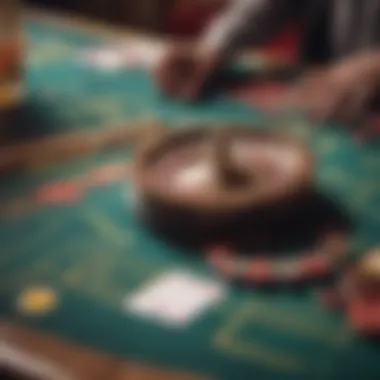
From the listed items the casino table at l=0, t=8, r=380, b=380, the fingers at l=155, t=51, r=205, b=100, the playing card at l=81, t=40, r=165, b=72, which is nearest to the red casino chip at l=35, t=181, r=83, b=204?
the casino table at l=0, t=8, r=380, b=380

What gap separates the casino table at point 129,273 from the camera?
0.79m

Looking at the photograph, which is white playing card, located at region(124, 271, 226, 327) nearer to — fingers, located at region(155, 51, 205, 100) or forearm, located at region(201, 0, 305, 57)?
fingers, located at region(155, 51, 205, 100)

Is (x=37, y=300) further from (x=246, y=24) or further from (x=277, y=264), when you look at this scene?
(x=246, y=24)

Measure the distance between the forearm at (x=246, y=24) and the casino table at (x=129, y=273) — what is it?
185 millimetres

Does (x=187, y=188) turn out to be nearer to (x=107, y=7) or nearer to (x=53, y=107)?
(x=53, y=107)

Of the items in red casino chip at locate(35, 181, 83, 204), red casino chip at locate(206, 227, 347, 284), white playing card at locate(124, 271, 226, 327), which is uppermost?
red casino chip at locate(35, 181, 83, 204)

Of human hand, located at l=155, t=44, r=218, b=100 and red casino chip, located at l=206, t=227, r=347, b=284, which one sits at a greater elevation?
human hand, located at l=155, t=44, r=218, b=100

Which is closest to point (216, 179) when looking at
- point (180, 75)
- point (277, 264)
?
point (277, 264)

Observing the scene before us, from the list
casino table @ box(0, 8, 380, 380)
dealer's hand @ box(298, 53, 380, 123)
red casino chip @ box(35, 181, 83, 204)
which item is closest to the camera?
casino table @ box(0, 8, 380, 380)

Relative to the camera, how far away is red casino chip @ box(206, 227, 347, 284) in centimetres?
91

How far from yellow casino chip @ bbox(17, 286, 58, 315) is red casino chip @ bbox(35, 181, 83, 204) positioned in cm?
18

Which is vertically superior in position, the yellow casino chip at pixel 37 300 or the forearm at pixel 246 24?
the forearm at pixel 246 24

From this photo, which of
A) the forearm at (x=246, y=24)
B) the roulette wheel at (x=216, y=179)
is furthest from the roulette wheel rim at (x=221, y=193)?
the forearm at (x=246, y=24)

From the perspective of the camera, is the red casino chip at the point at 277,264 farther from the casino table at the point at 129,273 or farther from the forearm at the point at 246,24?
the forearm at the point at 246,24
